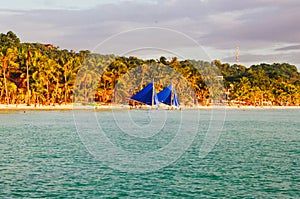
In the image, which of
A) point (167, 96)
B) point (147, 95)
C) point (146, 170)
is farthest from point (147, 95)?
point (146, 170)

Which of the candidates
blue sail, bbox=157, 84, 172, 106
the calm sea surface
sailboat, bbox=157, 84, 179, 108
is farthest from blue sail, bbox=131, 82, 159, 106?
the calm sea surface

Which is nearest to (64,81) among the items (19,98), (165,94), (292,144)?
(19,98)

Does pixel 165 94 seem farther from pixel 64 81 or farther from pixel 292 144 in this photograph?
pixel 292 144

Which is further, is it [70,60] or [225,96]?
[225,96]

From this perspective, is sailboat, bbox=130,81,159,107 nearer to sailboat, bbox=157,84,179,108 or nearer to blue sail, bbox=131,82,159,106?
blue sail, bbox=131,82,159,106

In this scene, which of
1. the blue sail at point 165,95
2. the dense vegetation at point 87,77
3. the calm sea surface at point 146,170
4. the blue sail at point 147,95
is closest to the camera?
the calm sea surface at point 146,170

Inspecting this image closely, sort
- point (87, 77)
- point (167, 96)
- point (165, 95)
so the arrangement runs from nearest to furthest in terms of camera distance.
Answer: point (165, 95), point (167, 96), point (87, 77)

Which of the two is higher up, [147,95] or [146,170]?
[147,95]

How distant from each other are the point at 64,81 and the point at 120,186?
350ft

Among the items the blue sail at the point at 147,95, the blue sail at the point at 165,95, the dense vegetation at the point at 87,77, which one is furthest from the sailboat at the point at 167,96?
the dense vegetation at the point at 87,77

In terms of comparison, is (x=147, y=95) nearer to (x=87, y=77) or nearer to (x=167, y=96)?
(x=167, y=96)

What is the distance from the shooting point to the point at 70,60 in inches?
5103

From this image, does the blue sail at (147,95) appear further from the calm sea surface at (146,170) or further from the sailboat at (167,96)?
the calm sea surface at (146,170)

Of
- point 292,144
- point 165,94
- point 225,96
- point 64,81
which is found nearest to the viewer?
point 292,144
